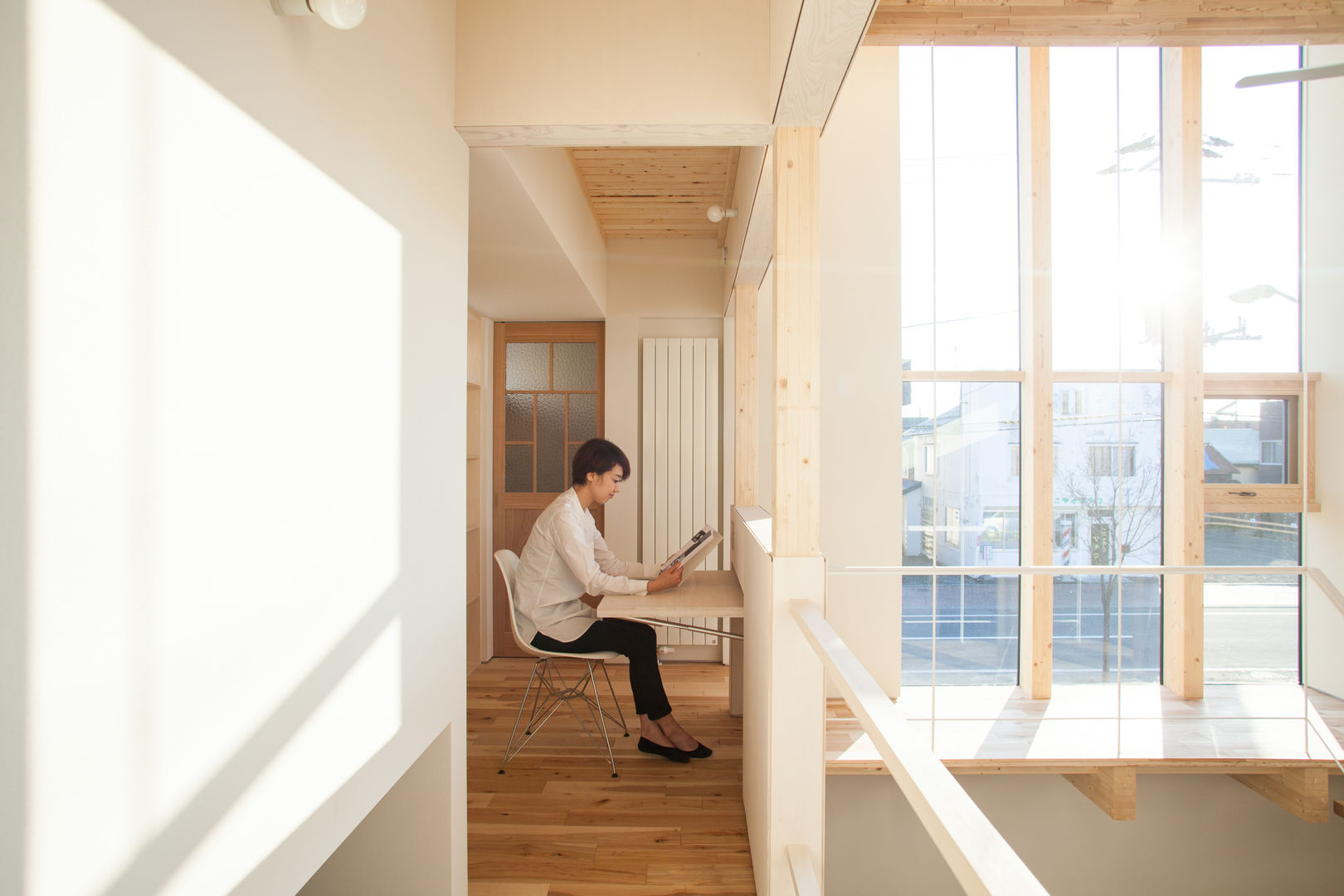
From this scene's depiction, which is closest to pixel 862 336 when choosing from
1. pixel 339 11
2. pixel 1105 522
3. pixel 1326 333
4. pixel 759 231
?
pixel 759 231

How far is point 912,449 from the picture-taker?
12.7 feet

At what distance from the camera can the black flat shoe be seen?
3035 millimetres

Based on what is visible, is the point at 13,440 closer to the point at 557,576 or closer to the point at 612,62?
the point at 612,62

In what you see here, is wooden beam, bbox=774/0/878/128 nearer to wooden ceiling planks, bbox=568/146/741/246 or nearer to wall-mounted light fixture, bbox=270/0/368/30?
wall-mounted light fixture, bbox=270/0/368/30

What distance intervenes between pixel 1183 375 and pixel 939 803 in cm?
375

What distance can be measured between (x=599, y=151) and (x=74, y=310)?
9.21 ft

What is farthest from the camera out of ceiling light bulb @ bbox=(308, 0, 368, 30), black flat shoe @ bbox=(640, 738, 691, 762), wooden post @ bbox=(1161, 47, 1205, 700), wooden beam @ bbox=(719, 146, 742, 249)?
wooden post @ bbox=(1161, 47, 1205, 700)

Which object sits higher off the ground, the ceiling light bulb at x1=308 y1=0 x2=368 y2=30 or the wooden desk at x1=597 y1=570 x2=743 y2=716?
the ceiling light bulb at x1=308 y1=0 x2=368 y2=30

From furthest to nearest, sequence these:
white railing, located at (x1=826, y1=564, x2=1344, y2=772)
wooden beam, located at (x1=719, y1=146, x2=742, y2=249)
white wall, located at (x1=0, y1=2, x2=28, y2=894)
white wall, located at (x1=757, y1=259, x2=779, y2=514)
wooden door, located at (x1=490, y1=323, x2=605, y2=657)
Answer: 1. wooden door, located at (x1=490, y1=323, x2=605, y2=657)
2. white wall, located at (x1=757, y1=259, x2=779, y2=514)
3. wooden beam, located at (x1=719, y1=146, x2=742, y2=249)
4. white railing, located at (x1=826, y1=564, x2=1344, y2=772)
5. white wall, located at (x1=0, y1=2, x2=28, y2=894)

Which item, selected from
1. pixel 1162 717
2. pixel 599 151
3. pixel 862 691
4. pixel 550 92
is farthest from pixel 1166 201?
pixel 862 691

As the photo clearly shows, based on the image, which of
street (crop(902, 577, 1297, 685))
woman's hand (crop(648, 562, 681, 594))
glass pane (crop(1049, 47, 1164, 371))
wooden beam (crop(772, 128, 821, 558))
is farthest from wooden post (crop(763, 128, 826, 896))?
glass pane (crop(1049, 47, 1164, 371))

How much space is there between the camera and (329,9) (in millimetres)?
1098

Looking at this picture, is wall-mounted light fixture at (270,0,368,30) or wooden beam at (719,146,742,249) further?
wooden beam at (719,146,742,249)

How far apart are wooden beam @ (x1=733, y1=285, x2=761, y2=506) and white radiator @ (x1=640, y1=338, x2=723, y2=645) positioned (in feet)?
2.63
